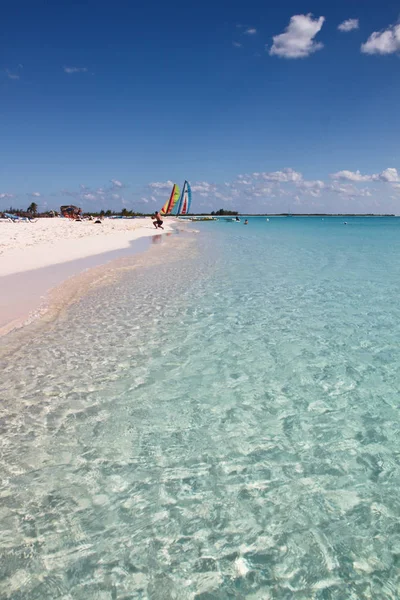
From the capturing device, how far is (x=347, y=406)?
5.37 metres

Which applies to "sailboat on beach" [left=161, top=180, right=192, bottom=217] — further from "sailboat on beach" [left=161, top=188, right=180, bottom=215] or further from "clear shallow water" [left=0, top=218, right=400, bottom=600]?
"clear shallow water" [left=0, top=218, right=400, bottom=600]

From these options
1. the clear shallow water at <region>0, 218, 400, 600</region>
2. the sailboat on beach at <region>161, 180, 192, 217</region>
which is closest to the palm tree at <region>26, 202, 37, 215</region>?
the sailboat on beach at <region>161, 180, 192, 217</region>

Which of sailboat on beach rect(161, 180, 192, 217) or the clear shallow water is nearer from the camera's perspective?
the clear shallow water

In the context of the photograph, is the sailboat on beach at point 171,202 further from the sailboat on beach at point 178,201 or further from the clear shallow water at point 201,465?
the clear shallow water at point 201,465

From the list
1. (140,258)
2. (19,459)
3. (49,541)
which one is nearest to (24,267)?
(140,258)

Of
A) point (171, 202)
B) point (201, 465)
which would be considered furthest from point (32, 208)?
point (201, 465)

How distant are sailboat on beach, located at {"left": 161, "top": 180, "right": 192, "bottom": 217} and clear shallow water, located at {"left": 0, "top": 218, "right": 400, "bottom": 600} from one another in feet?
278

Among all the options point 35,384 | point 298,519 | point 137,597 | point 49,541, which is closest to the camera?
point 137,597

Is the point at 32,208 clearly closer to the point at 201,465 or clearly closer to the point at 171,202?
the point at 171,202

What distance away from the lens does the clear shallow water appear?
9.45 ft

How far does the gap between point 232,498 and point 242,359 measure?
3579 millimetres

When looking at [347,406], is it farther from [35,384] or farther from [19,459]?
[35,384]

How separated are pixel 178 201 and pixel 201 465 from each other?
302 ft

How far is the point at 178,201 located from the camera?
92750 millimetres
